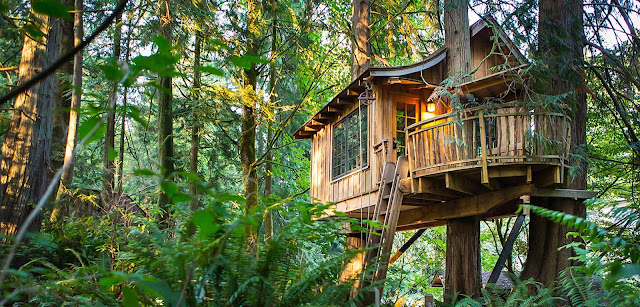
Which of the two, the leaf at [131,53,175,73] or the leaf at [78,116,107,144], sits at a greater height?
the leaf at [131,53,175,73]

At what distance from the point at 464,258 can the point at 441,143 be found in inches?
144

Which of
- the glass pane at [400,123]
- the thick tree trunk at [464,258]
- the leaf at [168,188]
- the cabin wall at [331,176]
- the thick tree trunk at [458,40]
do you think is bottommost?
the thick tree trunk at [464,258]

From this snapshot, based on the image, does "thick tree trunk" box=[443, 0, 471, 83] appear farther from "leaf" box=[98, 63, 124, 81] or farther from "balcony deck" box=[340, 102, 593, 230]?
"leaf" box=[98, 63, 124, 81]

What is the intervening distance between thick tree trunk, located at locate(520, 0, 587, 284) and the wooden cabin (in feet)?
1.47

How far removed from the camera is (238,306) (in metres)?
2.31

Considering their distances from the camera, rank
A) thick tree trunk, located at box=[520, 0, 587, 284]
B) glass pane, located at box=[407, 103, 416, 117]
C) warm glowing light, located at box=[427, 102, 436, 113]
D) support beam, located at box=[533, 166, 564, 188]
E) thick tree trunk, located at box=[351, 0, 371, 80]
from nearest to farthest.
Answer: support beam, located at box=[533, 166, 564, 188], thick tree trunk, located at box=[520, 0, 587, 284], warm glowing light, located at box=[427, 102, 436, 113], glass pane, located at box=[407, 103, 416, 117], thick tree trunk, located at box=[351, 0, 371, 80]

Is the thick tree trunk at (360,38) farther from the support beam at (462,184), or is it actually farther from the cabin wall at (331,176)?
the support beam at (462,184)

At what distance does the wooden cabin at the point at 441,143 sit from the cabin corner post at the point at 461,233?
0.48m

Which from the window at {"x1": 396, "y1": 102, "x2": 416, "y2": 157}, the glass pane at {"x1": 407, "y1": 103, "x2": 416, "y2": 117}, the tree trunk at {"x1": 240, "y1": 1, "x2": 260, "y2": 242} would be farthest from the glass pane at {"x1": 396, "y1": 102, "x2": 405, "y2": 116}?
the tree trunk at {"x1": 240, "y1": 1, "x2": 260, "y2": 242}

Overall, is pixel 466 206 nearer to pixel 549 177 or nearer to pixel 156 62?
pixel 549 177

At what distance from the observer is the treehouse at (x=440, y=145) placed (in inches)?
309

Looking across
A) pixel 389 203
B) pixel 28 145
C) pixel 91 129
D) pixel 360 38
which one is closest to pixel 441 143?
pixel 389 203

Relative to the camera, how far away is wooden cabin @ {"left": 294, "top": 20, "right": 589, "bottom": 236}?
7844 mm

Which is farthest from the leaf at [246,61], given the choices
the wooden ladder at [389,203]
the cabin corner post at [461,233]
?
the cabin corner post at [461,233]
